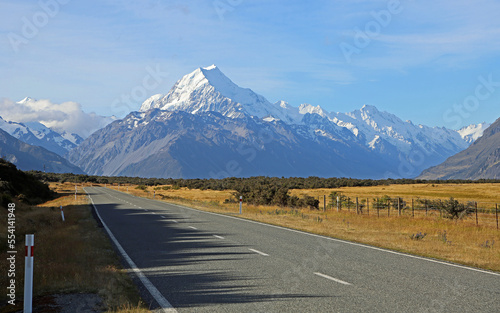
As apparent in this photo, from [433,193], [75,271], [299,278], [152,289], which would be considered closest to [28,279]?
[152,289]

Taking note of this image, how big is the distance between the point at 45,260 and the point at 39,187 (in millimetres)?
54551

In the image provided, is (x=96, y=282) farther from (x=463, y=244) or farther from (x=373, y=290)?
(x=463, y=244)

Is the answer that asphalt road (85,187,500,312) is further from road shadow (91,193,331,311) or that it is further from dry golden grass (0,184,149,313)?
dry golden grass (0,184,149,313)

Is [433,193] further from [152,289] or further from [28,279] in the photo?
[28,279]

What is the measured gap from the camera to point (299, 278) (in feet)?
31.0

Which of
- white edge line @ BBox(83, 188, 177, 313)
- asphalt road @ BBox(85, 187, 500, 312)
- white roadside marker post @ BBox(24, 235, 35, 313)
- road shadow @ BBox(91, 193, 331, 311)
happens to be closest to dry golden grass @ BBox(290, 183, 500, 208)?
road shadow @ BBox(91, 193, 331, 311)

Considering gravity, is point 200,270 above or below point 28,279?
below

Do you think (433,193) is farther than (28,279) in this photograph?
Yes

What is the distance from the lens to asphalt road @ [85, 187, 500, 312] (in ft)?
24.4

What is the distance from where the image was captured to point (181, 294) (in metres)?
8.29

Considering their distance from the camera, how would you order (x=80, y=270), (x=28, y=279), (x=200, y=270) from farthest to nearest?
(x=200, y=270)
(x=80, y=270)
(x=28, y=279)

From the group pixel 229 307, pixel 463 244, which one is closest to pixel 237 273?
pixel 229 307

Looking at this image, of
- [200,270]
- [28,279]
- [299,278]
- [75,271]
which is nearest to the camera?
[28,279]

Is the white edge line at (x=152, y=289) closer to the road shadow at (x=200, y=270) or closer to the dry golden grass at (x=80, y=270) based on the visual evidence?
the road shadow at (x=200, y=270)
